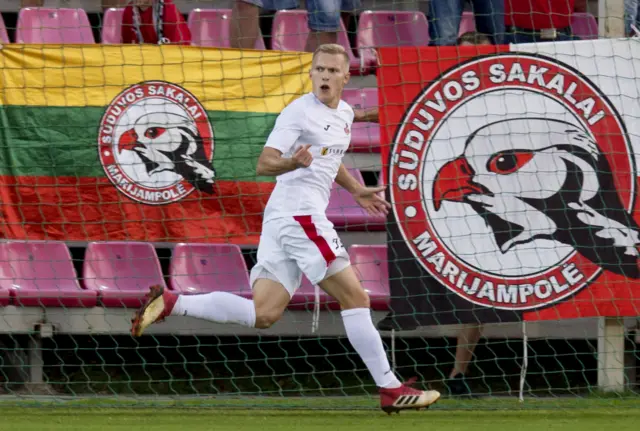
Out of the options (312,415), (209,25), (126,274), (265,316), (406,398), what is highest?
(209,25)

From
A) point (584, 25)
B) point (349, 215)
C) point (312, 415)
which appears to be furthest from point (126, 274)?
point (584, 25)

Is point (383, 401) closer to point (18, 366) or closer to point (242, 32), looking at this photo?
point (18, 366)

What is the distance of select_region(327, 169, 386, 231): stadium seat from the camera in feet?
26.3

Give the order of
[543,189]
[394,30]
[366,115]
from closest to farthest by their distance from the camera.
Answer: [366,115]
[543,189]
[394,30]

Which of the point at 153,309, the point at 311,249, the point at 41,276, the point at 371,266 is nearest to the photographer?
the point at 311,249

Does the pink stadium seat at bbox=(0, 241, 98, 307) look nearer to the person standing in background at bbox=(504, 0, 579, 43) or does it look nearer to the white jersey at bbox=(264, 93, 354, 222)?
the white jersey at bbox=(264, 93, 354, 222)

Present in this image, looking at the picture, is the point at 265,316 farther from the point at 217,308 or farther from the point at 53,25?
the point at 53,25

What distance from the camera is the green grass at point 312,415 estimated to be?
6195mm

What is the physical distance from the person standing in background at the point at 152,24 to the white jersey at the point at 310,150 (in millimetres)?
2391

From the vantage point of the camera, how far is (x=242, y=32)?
840 centimetres

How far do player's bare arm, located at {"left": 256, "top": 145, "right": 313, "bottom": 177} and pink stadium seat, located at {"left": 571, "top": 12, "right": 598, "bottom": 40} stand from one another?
3.96 metres

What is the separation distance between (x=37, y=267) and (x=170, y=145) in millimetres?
1172

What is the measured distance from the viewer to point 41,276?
7.69m

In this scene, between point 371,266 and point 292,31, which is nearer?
point 371,266
